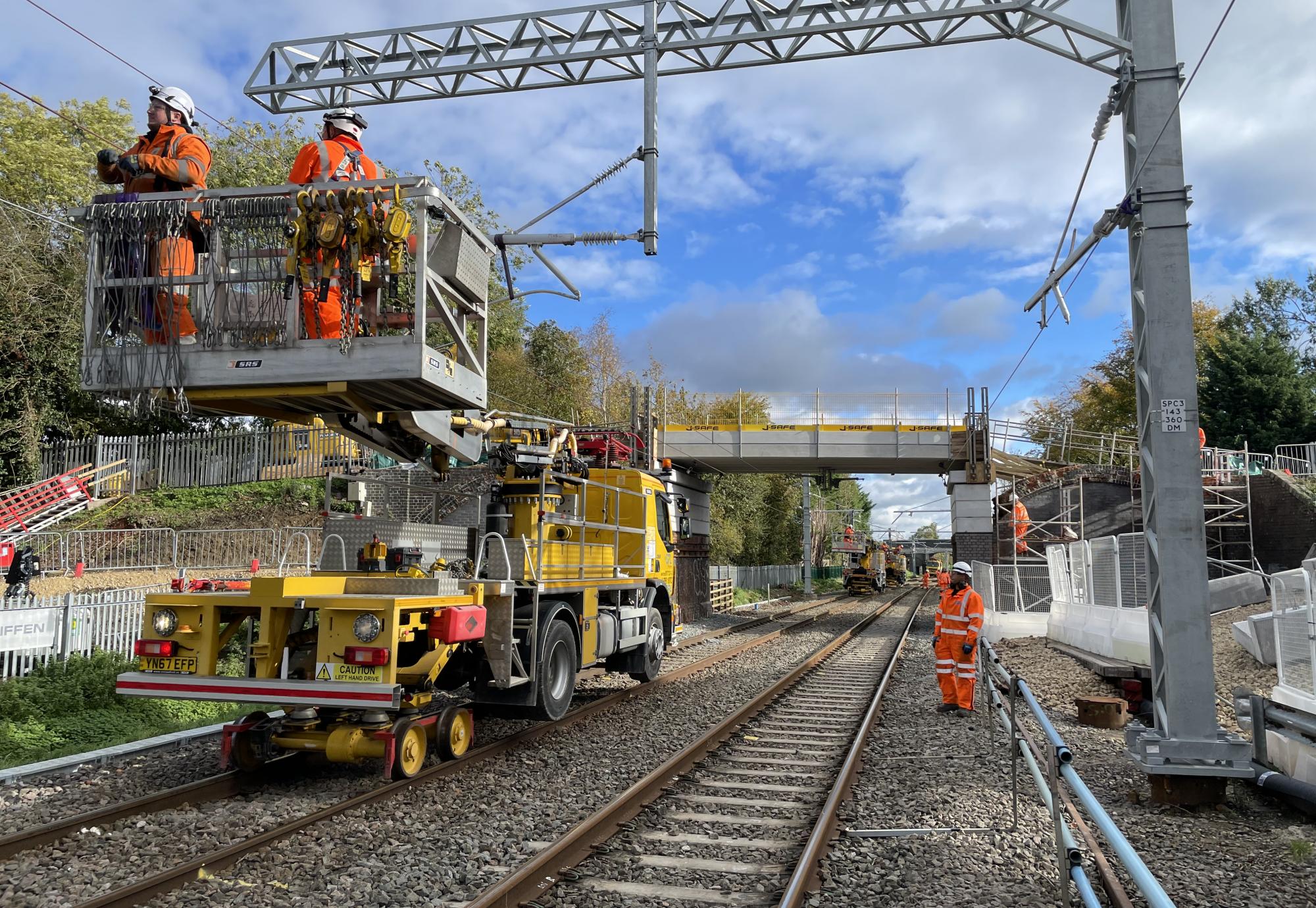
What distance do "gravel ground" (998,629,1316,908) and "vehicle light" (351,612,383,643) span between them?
16.7 ft

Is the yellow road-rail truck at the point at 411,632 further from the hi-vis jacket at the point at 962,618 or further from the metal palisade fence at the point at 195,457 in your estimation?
the metal palisade fence at the point at 195,457

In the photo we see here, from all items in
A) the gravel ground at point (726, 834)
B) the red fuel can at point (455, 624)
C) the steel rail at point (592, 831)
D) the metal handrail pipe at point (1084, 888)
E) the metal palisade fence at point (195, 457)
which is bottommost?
the gravel ground at point (726, 834)

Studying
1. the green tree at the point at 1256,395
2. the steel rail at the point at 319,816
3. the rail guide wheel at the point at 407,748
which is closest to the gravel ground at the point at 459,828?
the steel rail at the point at 319,816

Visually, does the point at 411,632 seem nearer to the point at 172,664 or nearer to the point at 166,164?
the point at 172,664

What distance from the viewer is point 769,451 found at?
27.0m

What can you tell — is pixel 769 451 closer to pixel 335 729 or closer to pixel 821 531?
pixel 335 729

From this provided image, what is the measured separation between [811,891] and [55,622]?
9.92m

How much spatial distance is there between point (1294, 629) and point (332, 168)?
338 inches

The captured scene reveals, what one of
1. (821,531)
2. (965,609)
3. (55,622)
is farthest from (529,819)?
(821,531)

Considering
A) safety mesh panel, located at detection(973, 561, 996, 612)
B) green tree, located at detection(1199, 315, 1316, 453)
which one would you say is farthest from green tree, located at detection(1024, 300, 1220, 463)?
safety mesh panel, located at detection(973, 561, 996, 612)

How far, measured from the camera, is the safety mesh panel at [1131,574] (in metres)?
13.7

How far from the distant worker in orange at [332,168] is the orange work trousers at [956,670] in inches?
299

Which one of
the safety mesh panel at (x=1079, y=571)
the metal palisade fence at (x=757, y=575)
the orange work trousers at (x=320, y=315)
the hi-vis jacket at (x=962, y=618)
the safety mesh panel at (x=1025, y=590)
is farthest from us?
the metal palisade fence at (x=757, y=575)

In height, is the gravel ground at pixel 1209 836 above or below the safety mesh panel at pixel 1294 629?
below
